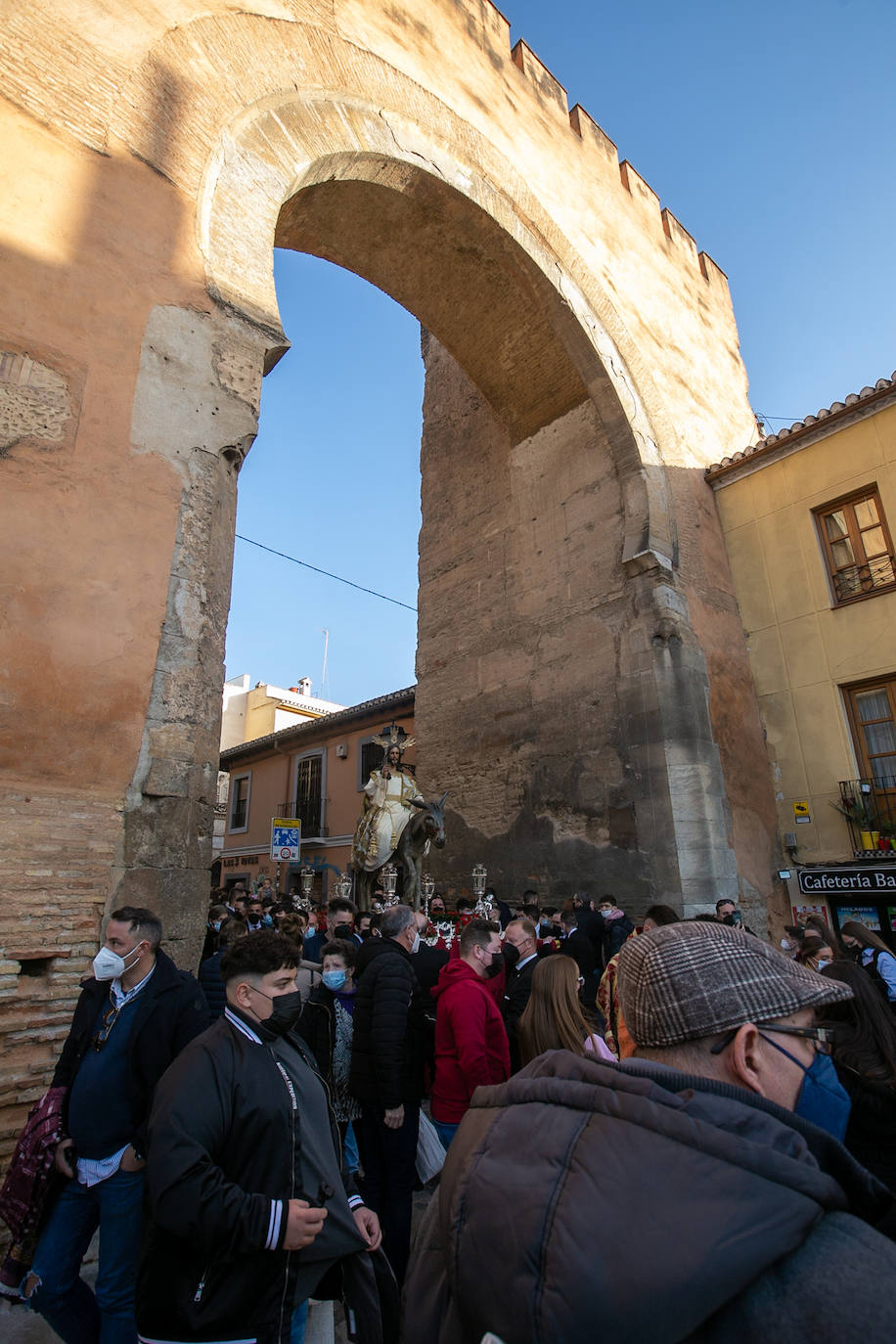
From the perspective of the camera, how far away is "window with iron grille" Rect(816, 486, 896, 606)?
9.29 meters

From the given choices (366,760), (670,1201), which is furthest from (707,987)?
(366,760)

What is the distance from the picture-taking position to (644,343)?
37.3 ft

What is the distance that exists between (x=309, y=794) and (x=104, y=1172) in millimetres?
17132

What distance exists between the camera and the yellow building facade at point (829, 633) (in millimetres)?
8906

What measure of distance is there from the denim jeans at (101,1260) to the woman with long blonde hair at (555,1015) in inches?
55.4

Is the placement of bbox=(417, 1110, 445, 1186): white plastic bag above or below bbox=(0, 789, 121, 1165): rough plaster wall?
below

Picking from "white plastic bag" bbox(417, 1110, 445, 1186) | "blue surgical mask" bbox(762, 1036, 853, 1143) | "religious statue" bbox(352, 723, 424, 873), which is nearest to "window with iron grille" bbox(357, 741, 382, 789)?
"religious statue" bbox(352, 723, 424, 873)

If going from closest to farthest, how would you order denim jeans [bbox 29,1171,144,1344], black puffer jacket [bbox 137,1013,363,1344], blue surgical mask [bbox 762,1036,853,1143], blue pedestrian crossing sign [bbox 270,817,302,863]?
1. blue surgical mask [bbox 762,1036,853,1143]
2. black puffer jacket [bbox 137,1013,363,1344]
3. denim jeans [bbox 29,1171,144,1344]
4. blue pedestrian crossing sign [bbox 270,817,302,863]

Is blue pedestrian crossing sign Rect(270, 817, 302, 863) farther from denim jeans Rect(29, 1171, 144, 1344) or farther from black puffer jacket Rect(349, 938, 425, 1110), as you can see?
denim jeans Rect(29, 1171, 144, 1344)

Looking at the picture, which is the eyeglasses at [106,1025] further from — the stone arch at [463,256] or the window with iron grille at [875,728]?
the window with iron grille at [875,728]

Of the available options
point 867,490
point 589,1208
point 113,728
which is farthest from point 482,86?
point 589,1208

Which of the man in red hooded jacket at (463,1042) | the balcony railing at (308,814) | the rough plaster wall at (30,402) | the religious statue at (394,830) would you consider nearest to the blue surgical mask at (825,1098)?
the man in red hooded jacket at (463,1042)

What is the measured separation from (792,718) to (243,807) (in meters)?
16.3

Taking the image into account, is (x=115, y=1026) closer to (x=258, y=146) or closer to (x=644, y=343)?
(x=258, y=146)
